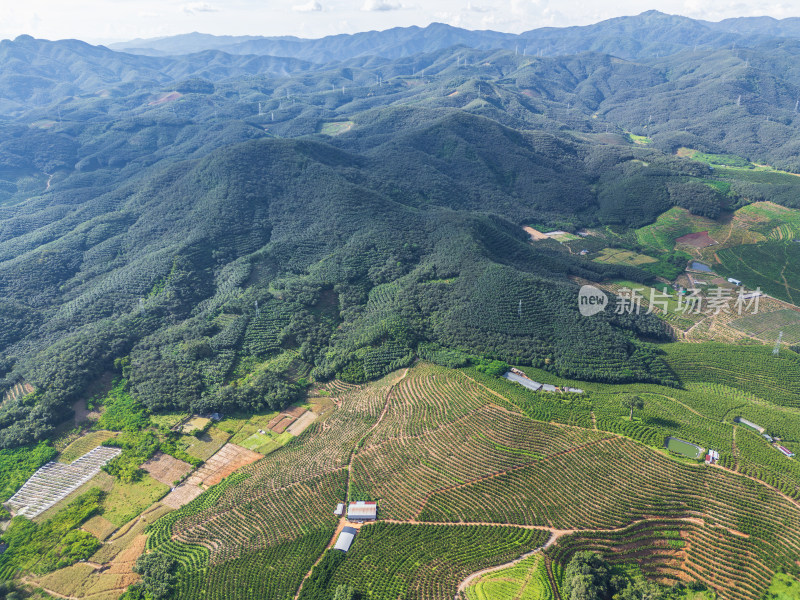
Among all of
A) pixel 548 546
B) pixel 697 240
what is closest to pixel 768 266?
pixel 697 240

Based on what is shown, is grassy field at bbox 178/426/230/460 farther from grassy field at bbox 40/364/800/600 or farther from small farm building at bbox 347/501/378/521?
small farm building at bbox 347/501/378/521

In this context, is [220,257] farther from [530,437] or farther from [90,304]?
[530,437]

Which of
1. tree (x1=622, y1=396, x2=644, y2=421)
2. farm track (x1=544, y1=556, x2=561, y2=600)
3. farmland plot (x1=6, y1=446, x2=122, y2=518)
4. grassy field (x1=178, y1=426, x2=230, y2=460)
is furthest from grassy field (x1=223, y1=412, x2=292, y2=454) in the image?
tree (x1=622, y1=396, x2=644, y2=421)

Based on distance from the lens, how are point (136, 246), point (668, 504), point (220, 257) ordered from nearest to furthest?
1. point (668, 504)
2. point (220, 257)
3. point (136, 246)

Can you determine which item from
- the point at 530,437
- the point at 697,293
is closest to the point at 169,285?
the point at 530,437

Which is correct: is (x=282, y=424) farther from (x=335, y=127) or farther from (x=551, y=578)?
(x=335, y=127)
